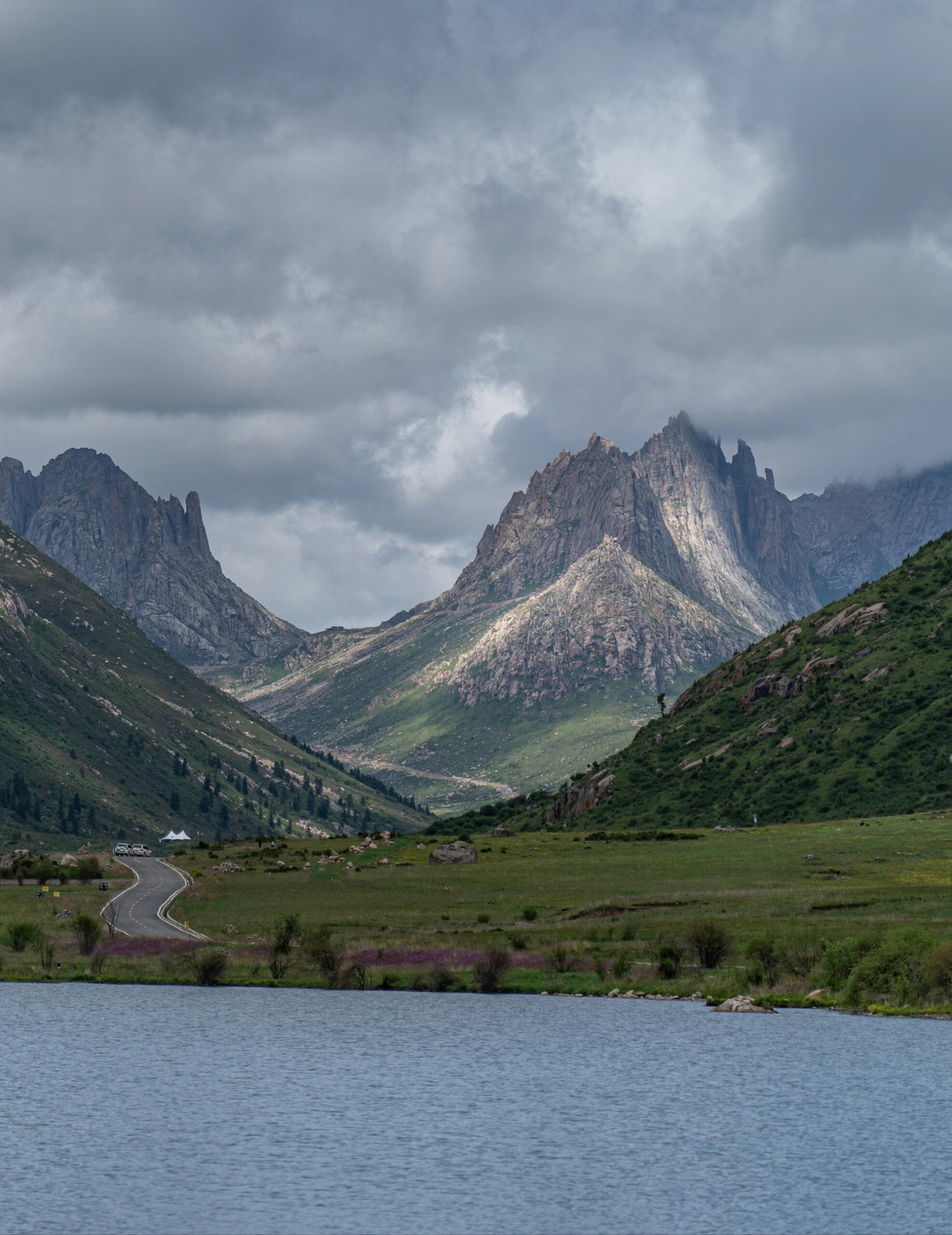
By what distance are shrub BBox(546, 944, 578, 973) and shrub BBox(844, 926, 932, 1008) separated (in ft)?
65.4

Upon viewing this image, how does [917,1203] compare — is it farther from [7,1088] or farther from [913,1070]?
[7,1088]

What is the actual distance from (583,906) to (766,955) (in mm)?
30415

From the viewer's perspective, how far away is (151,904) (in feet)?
446

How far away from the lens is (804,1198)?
3797 cm

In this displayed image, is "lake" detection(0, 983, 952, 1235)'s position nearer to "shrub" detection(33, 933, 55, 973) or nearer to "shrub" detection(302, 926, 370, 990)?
"shrub" detection(302, 926, 370, 990)


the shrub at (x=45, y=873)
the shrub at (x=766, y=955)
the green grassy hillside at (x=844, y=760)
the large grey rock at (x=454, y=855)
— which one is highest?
the green grassy hillside at (x=844, y=760)

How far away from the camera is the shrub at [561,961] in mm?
86938

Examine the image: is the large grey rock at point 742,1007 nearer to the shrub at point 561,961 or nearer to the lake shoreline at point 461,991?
the lake shoreline at point 461,991

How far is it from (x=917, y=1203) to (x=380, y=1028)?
38.6m

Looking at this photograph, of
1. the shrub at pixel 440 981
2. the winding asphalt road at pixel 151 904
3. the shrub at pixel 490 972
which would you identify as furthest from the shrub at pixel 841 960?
the winding asphalt road at pixel 151 904

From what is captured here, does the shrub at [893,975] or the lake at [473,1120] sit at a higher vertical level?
the shrub at [893,975]

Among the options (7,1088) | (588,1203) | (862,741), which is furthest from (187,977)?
(862,741)

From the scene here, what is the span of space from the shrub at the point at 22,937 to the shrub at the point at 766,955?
59804 millimetres

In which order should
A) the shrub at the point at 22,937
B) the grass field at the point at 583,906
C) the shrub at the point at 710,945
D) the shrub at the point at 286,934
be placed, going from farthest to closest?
the shrub at the point at 22,937 < the shrub at the point at 286,934 < the grass field at the point at 583,906 < the shrub at the point at 710,945
